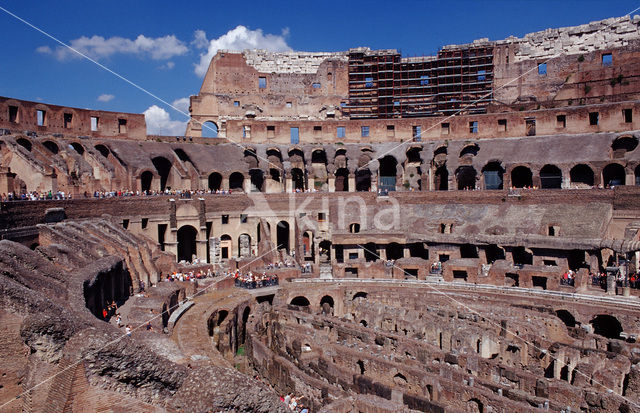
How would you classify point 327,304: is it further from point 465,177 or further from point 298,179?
point 465,177

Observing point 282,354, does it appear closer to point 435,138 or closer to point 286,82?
point 435,138

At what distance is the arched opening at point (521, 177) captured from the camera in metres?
38.9

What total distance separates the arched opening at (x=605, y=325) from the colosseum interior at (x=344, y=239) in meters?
0.17

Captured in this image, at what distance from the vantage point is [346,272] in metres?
30.8

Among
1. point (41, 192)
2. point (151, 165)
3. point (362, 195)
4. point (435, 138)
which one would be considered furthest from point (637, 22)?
point (41, 192)

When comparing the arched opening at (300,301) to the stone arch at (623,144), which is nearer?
the arched opening at (300,301)

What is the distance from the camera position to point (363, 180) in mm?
44031

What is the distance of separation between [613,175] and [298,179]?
2538 cm

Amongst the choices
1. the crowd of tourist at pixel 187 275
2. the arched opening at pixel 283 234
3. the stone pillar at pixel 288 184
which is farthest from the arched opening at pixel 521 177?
the crowd of tourist at pixel 187 275

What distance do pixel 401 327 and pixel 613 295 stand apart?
11355 millimetres

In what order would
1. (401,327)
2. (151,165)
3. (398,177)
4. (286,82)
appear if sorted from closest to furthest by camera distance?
1. (401,327)
2. (151,165)
3. (398,177)
4. (286,82)

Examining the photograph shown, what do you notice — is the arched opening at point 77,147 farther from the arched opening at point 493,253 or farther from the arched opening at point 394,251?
the arched opening at point 493,253

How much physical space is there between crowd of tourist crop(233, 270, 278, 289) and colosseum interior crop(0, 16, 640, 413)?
22 cm

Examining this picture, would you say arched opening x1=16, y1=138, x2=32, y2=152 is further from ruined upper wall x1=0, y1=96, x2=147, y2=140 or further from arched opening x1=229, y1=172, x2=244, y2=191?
arched opening x1=229, y1=172, x2=244, y2=191
